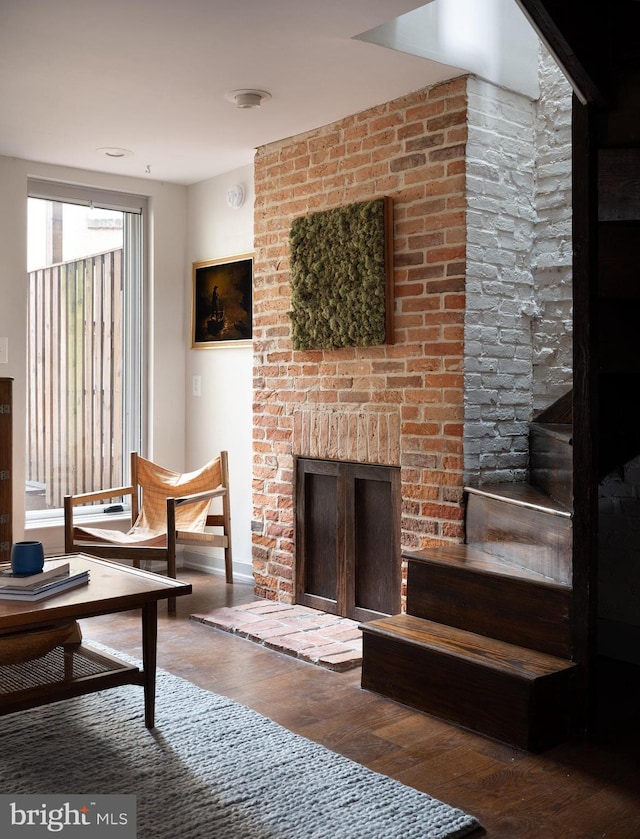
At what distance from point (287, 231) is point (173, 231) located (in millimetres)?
1270

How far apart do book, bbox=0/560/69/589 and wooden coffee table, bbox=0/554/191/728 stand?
66mm

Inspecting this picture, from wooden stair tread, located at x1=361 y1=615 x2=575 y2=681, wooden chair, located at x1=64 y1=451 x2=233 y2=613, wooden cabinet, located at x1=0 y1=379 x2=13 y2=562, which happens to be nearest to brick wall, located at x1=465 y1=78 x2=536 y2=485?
wooden stair tread, located at x1=361 y1=615 x2=575 y2=681

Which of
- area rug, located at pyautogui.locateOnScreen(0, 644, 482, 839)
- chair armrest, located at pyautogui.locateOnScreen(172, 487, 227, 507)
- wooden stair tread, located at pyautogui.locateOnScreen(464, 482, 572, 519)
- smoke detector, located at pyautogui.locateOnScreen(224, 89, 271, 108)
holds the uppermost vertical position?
smoke detector, located at pyautogui.locateOnScreen(224, 89, 271, 108)

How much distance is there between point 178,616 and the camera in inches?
165

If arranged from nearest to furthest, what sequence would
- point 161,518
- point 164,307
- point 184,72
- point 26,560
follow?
point 26,560
point 184,72
point 161,518
point 164,307

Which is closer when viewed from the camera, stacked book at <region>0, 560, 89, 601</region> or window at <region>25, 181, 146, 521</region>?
stacked book at <region>0, 560, 89, 601</region>

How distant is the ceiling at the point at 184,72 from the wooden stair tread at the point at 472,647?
7.11 feet

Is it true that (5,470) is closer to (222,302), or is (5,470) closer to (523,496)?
(222,302)

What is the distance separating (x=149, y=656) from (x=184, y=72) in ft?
7.50

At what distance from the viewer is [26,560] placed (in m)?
2.67

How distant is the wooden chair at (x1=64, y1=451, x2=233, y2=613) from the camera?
13.8ft

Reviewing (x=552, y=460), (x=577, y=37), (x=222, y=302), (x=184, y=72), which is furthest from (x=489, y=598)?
(x=222, y=302)

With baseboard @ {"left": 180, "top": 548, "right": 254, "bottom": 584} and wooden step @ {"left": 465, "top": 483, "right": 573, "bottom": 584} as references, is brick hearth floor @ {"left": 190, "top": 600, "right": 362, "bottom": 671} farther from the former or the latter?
wooden step @ {"left": 465, "top": 483, "right": 573, "bottom": 584}

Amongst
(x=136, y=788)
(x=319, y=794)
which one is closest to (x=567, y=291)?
(x=319, y=794)
